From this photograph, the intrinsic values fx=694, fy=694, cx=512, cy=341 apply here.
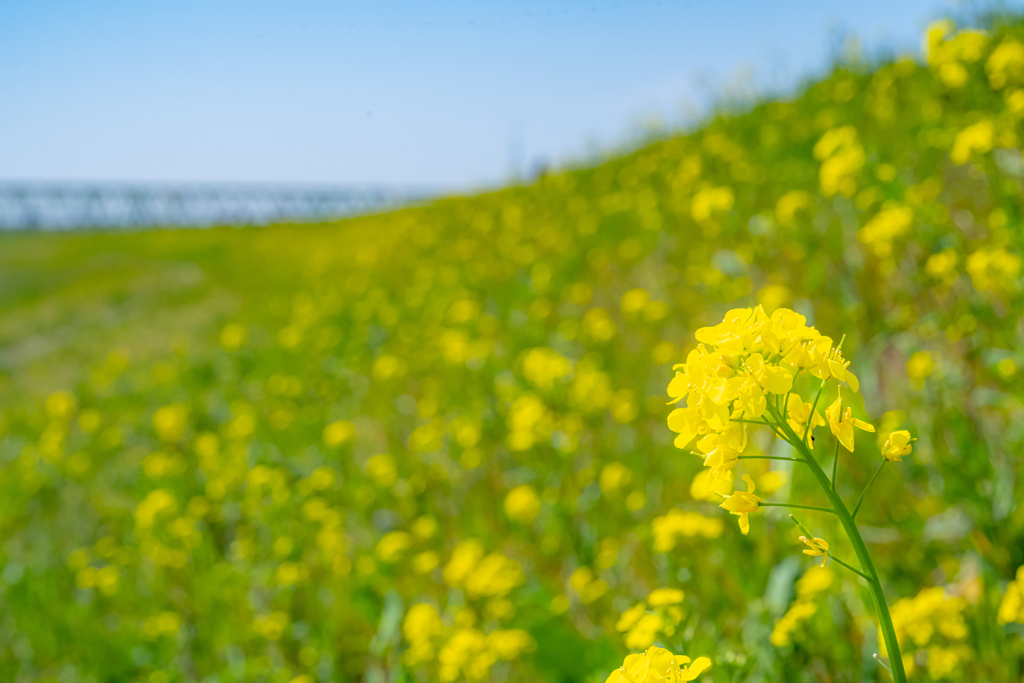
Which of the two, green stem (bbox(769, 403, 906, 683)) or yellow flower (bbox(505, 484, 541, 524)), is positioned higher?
green stem (bbox(769, 403, 906, 683))

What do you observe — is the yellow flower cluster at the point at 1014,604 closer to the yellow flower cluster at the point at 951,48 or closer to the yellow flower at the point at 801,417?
the yellow flower at the point at 801,417

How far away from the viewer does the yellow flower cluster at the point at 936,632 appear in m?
1.40

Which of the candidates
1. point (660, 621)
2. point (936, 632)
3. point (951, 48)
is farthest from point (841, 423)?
point (951, 48)

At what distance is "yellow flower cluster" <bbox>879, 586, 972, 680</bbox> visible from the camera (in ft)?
4.60

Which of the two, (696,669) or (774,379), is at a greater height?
(774,379)

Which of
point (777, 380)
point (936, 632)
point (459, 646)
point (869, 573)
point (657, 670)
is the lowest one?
point (459, 646)

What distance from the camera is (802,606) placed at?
143cm

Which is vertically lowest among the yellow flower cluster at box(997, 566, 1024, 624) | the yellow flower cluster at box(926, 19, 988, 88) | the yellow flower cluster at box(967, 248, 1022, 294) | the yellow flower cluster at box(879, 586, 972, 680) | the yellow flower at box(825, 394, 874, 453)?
the yellow flower cluster at box(879, 586, 972, 680)

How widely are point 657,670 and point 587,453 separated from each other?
2164 mm

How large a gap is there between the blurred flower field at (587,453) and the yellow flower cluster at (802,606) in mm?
14

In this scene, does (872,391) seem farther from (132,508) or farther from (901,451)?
(132,508)

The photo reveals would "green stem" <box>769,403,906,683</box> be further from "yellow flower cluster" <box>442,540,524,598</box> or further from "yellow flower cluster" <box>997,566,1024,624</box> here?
"yellow flower cluster" <box>442,540,524,598</box>

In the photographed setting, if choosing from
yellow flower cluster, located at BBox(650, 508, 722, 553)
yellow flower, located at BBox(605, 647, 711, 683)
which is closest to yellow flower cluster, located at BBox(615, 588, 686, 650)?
yellow flower, located at BBox(605, 647, 711, 683)

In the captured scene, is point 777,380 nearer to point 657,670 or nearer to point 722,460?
point 722,460
